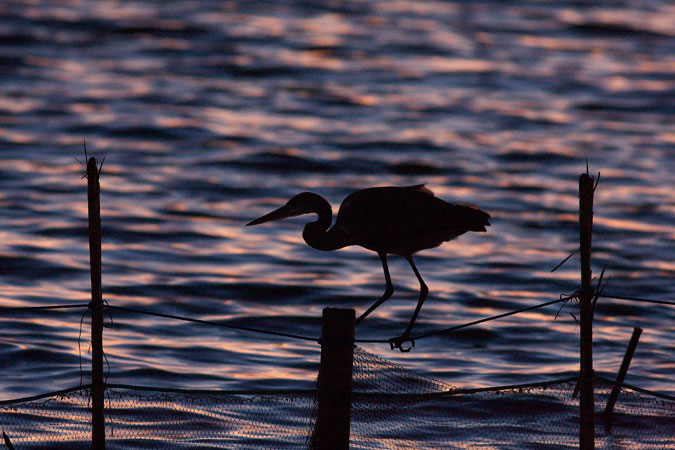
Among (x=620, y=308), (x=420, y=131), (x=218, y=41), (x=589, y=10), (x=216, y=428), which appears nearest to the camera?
(x=216, y=428)

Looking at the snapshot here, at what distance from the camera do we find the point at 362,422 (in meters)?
9.80

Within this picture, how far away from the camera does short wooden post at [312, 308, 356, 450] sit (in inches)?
314

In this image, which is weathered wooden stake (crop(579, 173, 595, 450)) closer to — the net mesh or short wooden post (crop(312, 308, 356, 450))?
short wooden post (crop(312, 308, 356, 450))

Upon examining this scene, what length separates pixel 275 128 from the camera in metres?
27.4

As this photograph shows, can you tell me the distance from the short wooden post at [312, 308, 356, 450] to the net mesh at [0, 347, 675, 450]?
1.70 meters

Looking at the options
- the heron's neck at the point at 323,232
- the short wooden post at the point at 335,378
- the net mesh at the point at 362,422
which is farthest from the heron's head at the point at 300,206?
the short wooden post at the point at 335,378

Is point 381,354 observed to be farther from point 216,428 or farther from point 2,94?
point 2,94

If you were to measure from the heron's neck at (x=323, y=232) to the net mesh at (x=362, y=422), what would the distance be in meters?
1.00

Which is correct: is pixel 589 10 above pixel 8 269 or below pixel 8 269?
above

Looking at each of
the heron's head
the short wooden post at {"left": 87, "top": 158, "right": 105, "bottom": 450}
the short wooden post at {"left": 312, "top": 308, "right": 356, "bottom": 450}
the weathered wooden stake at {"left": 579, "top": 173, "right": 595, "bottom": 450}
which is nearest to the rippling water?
the heron's head

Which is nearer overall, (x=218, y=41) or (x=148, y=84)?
(x=148, y=84)

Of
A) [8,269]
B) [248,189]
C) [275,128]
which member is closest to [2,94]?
[275,128]

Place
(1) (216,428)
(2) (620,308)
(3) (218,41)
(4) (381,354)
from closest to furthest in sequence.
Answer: (1) (216,428) → (4) (381,354) → (2) (620,308) → (3) (218,41)

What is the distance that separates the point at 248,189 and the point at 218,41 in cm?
1078
